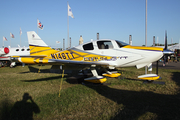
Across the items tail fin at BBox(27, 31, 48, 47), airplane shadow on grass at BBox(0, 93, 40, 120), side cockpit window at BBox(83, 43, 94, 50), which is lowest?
airplane shadow on grass at BBox(0, 93, 40, 120)

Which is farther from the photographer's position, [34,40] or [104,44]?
[34,40]

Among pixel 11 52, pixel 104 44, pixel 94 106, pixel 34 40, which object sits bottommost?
pixel 94 106

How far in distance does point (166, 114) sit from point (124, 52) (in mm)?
3585

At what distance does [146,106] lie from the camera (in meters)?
3.68

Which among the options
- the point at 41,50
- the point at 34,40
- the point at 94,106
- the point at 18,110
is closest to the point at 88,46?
the point at 41,50

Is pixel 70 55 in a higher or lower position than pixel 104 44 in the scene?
lower

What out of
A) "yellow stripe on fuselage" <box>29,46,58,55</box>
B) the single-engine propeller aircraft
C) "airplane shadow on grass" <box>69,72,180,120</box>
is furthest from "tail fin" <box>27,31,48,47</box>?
"airplane shadow on grass" <box>69,72,180,120</box>

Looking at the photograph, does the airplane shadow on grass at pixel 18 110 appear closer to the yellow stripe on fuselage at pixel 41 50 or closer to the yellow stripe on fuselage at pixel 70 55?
the yellow stripe on fuselage at pixel 70 55

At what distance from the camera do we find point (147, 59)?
19.9 feet

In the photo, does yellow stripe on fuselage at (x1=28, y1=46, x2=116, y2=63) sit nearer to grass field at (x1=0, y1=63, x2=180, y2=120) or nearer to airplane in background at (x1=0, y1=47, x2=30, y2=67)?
grass field at (x1=0, y1=63, x2=180, y2=120)

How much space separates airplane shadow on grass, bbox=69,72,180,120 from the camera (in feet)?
10.3

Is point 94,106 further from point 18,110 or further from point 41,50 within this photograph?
point 41,50

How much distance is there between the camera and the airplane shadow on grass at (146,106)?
3.15 m

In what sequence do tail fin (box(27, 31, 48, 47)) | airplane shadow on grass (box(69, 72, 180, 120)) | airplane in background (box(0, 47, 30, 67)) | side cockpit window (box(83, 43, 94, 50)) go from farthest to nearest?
airplane in background (box(0, 47, 30, 67)), tail fin (box(27, 31, 48, 47)), side cockpit window (box(83, 43, 94, 50)), airplane shadow on grass (box(69, 72, 180, 120))
